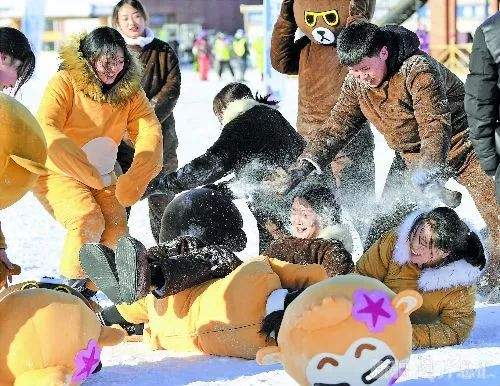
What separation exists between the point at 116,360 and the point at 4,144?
A: 0.98m

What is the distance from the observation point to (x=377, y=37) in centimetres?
441

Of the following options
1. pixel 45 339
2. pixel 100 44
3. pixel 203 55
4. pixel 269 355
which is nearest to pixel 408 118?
pixel 100 44

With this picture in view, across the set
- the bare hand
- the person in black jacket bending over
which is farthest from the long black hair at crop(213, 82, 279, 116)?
the bare hand

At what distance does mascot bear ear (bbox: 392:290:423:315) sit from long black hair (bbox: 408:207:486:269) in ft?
2.50

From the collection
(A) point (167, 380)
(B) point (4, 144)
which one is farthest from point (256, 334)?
(B) point (4, 144)

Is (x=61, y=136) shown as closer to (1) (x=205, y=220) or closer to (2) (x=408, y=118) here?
(1) (x=205, y=220)

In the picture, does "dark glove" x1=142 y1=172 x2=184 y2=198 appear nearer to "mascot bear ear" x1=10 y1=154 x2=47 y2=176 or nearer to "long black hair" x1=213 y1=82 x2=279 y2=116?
"long black hair" x1=213 y1=82 x2=279 y2=116

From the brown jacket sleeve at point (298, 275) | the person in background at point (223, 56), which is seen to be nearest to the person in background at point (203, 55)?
the person in background at point (223, 56)

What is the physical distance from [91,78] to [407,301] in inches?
83.4

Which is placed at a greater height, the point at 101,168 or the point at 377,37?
the point at 377,37

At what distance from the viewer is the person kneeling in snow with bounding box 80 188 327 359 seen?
3373 mm

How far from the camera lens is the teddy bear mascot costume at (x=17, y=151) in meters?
3.01

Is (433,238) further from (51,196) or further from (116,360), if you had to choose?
(51,196)

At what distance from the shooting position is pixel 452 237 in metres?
3.63
